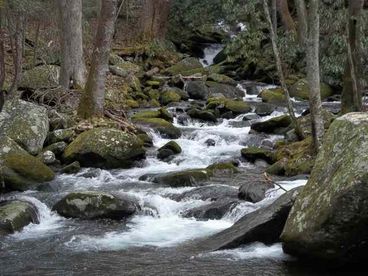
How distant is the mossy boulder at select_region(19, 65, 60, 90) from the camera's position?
1639 centimetres

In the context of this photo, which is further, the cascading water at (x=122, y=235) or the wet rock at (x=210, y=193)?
the wet rock at (x=210, y=193)

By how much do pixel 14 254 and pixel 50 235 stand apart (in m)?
0.87

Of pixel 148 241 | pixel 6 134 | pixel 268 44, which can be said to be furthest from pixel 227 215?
pixel 268 44

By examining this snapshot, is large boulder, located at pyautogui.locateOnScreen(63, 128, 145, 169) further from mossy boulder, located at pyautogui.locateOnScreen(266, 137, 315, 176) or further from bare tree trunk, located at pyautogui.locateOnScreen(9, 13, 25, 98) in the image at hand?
mossy boulder, located at pyautogui.locateOnScreen(266, 137, 315, 176)

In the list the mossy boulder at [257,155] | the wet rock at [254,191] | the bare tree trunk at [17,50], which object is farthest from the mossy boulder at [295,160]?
the bare tree trunk at [17,50]

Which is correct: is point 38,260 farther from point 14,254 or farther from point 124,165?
point 124,165

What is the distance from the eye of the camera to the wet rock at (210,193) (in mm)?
9055

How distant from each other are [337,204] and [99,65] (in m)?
9.48

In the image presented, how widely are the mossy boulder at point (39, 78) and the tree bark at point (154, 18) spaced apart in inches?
373

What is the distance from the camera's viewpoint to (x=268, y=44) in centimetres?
2412

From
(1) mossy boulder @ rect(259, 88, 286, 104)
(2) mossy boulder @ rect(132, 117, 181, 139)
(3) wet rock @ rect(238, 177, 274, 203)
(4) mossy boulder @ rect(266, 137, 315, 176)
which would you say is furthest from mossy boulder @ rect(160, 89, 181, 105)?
(3) wet rock @ rect(238, 177, 274, 203)

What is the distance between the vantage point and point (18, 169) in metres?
10.3

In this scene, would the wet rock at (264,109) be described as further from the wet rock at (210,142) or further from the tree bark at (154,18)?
the tree bark at (154,18)

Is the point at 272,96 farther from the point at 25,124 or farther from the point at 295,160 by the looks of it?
the point at 25,124
